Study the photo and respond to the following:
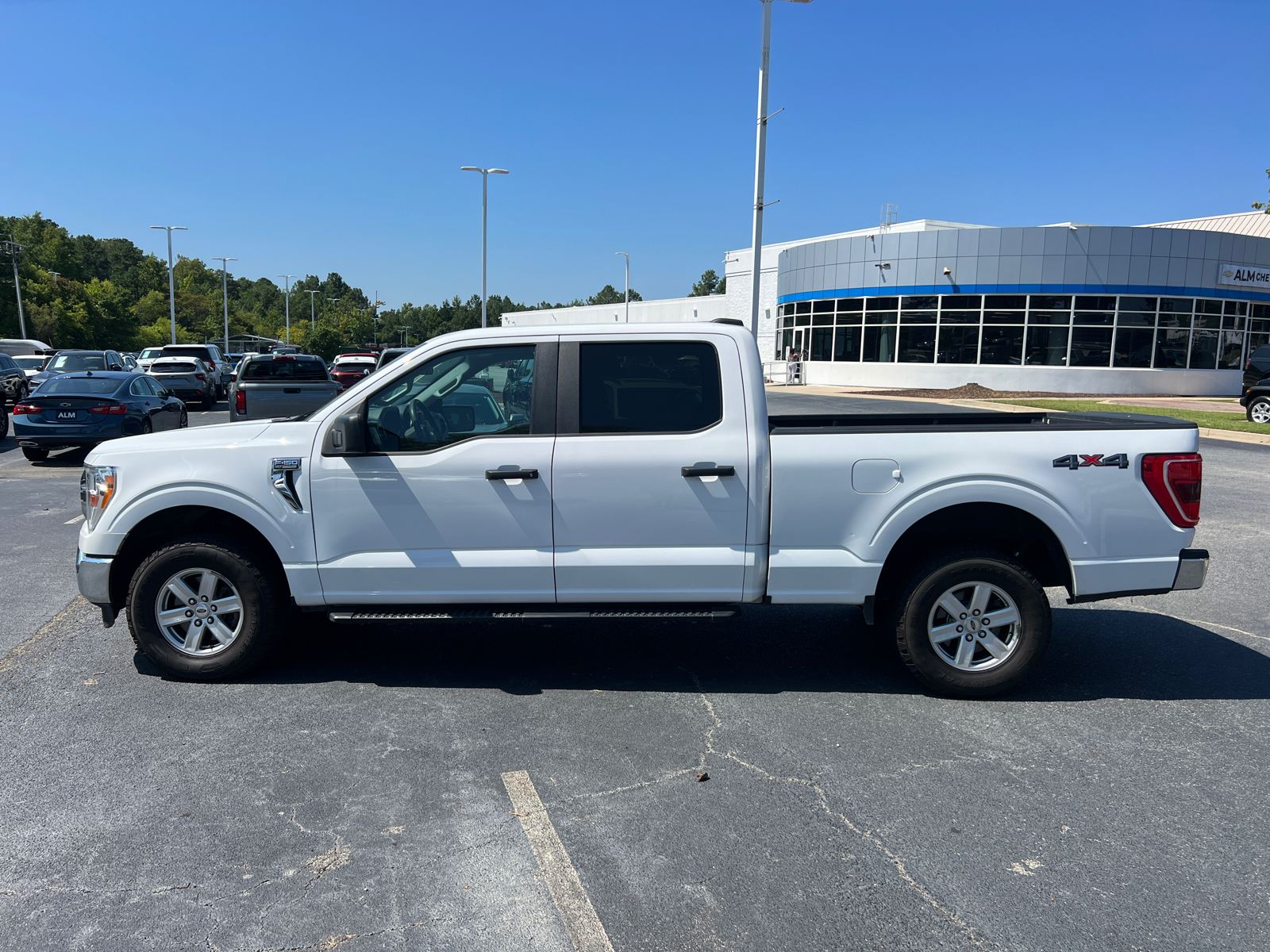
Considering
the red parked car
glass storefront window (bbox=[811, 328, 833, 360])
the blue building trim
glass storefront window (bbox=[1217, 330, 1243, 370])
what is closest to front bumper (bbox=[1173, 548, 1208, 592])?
the red parked car

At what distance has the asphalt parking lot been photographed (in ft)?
10.0

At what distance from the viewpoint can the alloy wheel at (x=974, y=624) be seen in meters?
4.91

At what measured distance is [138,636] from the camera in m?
5.05

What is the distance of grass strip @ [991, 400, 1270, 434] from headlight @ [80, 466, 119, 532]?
18.9 m

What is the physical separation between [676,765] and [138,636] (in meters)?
3.07

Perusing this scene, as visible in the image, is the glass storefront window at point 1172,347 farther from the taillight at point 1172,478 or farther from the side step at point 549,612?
the side step at point 549,612

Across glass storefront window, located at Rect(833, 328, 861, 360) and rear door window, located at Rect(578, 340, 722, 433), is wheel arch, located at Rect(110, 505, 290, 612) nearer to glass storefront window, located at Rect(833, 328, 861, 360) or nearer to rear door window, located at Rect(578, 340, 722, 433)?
rear door window, located at Rect(578, 340, 722, 433)

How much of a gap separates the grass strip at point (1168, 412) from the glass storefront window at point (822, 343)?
42.1ft

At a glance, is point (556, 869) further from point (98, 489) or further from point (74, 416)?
point (74, 416)

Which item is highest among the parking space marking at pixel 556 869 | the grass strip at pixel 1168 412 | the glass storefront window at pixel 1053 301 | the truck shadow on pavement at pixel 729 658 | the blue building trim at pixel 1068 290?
the blue building trim at pixel 1068 290

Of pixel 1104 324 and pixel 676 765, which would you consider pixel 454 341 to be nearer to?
pixel 676 765

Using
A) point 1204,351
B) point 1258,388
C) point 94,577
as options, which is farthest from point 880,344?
point 94,577

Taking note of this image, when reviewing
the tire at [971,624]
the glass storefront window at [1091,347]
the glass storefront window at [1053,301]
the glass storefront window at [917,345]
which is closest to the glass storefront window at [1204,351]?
the glass storefront window at [1091,347]

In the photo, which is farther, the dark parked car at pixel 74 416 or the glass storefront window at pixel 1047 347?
the glass storefront window at pixel 1047 347
